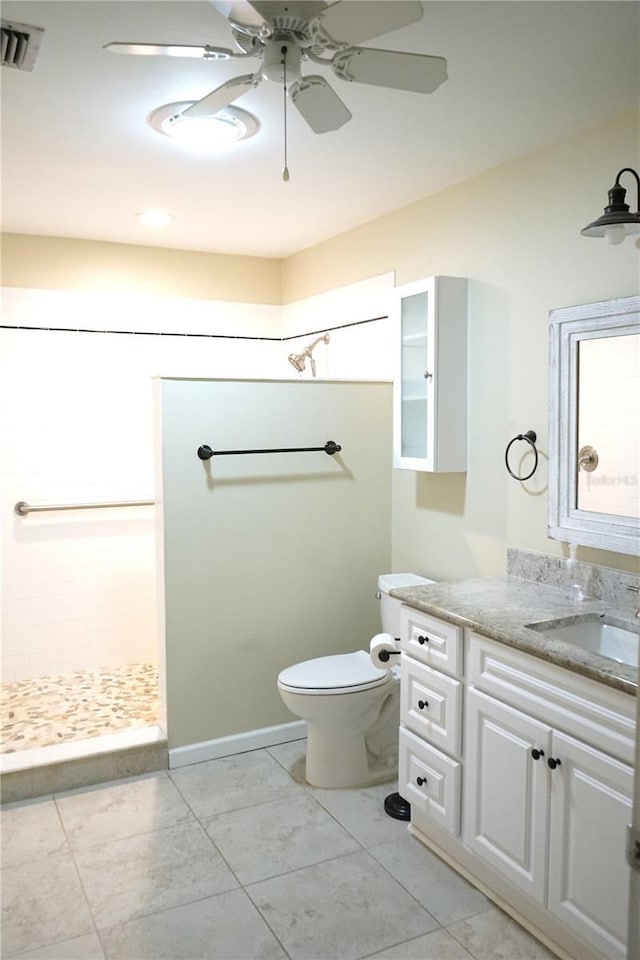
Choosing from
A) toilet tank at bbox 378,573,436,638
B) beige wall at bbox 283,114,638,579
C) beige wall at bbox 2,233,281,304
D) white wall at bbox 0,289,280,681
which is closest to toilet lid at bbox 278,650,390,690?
toilet tank at bbox 378,573,436,638

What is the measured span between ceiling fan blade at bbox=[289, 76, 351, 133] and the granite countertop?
1.43m

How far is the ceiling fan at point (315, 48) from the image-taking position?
5.11 ft

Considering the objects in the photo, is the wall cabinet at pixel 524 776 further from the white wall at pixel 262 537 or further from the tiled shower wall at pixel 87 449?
the tiled shower wall at pixel 87 449

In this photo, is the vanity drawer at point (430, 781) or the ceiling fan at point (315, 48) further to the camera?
the vanity drawer at point (430, 781)

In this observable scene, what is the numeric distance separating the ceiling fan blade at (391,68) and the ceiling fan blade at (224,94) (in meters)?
0.20

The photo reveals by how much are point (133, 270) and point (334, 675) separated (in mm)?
2573

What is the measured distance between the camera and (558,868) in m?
2.01

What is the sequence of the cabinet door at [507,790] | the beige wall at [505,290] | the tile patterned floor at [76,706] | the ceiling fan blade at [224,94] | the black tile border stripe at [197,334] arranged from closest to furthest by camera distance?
the ceiling fan blade at [224,94] < the cabinet door at [507,790] < the beige wall at [505,290] < the tile patterned floor at [76,706] < the black tile border stripe at [197,334]

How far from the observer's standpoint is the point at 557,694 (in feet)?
6.64

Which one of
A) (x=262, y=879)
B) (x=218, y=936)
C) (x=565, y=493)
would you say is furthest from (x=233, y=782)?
(x=565, y=493)

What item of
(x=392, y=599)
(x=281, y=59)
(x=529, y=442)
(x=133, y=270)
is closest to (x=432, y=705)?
(x=392, y=599)

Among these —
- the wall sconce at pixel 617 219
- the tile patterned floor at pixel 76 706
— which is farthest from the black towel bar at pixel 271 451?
the wall sconce at pixel 617 219

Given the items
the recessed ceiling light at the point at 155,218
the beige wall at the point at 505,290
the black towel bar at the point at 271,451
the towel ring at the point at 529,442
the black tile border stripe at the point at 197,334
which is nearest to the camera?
the beige wall at the point at 505,290

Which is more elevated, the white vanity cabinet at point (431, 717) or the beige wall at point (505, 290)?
the beige wall at point (505, 290)
